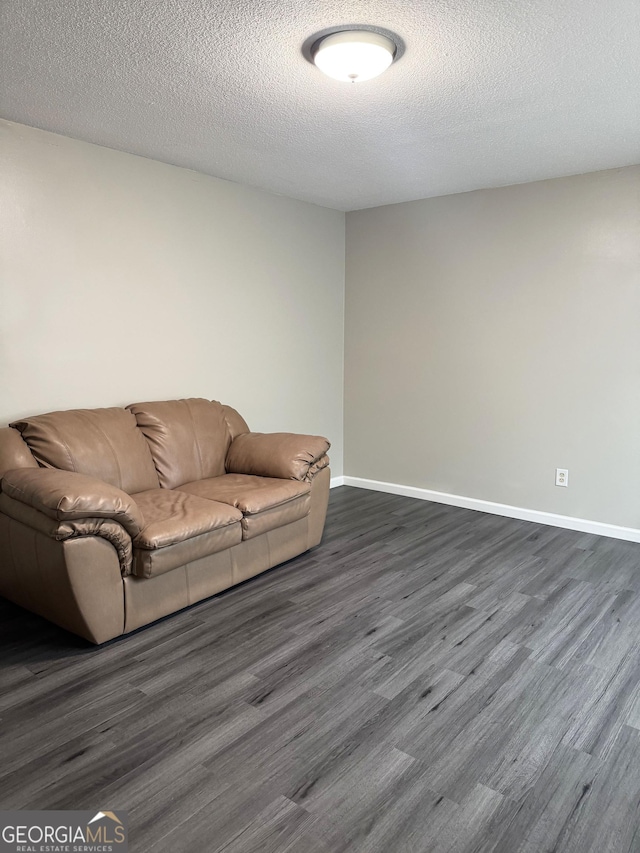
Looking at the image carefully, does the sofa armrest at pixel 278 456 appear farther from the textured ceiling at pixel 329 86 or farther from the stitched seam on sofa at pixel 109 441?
the textured ceiling at pixel 329 86

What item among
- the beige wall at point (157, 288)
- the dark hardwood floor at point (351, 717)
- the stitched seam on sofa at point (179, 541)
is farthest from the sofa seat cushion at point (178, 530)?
the beige wall at point (157, 288)

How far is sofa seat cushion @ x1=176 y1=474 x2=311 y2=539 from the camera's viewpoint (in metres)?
3.13

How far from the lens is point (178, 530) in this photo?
2.72 m

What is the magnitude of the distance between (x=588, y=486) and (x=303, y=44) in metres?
3.21

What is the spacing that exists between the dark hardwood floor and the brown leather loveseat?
0.56 feet

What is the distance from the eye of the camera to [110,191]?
353 cm

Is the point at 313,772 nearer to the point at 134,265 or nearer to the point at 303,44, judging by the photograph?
the point at 303,44

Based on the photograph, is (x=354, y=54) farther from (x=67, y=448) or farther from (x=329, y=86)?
(x=67, y=448)

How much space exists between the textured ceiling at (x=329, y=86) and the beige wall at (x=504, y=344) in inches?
16.9

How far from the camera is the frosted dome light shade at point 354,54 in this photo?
2.21 metres

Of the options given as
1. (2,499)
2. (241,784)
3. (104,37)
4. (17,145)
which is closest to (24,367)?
(2,499)

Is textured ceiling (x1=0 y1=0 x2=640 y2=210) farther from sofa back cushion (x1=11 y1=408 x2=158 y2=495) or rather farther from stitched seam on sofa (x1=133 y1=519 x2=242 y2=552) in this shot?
stitched seam on sofa (x1=133 y1=519 x2=242 y2=552)

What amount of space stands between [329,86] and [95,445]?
81.0 inches

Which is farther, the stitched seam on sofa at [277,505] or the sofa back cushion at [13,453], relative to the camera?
the stitched seam on sofa at [277,505]
